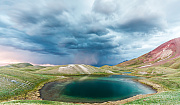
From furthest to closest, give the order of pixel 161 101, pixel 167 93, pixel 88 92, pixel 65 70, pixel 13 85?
pixel 65 70, pixel 88 92, pixel 13 85, pixel 167 93, pixel 161 101

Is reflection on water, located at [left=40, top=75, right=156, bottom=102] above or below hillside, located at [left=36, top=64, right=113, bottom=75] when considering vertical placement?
below

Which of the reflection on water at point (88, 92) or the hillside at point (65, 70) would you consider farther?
the hillside at point (65, 70)

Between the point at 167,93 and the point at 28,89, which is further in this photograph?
the point at 28,89

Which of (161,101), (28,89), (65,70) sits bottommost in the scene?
(28,89)

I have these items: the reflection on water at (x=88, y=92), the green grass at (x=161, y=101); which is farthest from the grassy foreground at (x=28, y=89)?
the reflection on water at (x=88, y=92)

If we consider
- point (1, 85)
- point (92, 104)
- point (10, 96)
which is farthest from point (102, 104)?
point (1, 85)

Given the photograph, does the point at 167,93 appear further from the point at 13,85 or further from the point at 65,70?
the point at 65,70

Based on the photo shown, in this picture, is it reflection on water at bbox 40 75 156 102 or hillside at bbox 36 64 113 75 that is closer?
reflection on water at bbox 40 75 156 102

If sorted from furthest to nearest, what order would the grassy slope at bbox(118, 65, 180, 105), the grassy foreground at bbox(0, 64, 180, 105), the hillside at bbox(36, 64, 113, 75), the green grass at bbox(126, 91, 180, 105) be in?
the hillside at bbox(36, 64, 113, 75), the grassy foreground at bbox(0, 64, 180, 105), the grassy slope at bbox(118, 65, 180, 105), the green grass at bbox(126, 91, 180, 105)

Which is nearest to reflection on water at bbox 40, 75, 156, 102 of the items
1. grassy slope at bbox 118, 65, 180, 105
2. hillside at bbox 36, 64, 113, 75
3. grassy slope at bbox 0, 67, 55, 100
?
grassy slope at bbox 0, 67, 55, 100

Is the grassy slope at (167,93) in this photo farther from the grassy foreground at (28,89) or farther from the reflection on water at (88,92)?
the reflection on water at (88,92)

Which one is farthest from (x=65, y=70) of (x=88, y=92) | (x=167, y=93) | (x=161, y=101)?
(x=161, y=101)

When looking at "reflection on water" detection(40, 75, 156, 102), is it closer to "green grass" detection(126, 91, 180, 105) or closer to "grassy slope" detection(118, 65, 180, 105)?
"grassy slope" detection(118, 65, 180, 105)

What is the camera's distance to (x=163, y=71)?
118 metres
